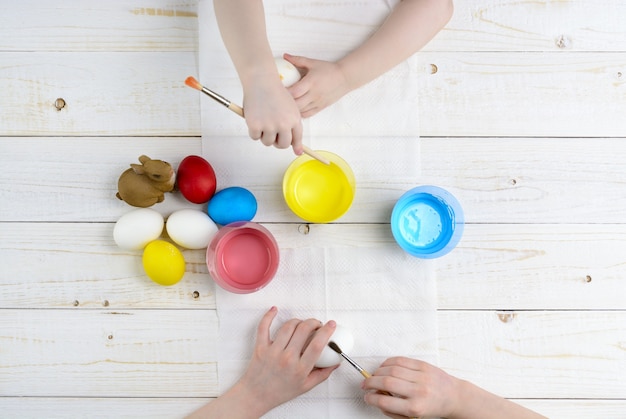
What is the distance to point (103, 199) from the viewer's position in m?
1.00

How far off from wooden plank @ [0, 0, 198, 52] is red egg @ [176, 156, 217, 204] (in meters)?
0.20

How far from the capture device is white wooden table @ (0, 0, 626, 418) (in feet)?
3.24

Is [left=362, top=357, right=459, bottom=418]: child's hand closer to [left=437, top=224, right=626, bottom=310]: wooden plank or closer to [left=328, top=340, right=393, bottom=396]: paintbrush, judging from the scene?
[left=328, top=340, right=393, bottom=396]: paintbrush

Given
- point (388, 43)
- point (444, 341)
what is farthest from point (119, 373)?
point (388, 43)

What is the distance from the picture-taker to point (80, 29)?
3.34 ft

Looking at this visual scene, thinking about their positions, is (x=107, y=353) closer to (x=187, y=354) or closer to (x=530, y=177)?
(x=187, y=354)

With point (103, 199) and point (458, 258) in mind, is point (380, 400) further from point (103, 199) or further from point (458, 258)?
point (103, 199)

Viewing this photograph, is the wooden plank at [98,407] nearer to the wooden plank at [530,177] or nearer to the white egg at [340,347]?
the white egg at [340,347]

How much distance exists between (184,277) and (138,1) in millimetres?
467

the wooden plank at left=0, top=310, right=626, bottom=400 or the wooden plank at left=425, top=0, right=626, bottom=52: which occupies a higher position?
the wooden plank at left=425, top=0, right=626, bottom=52

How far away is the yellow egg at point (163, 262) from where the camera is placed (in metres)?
0.94

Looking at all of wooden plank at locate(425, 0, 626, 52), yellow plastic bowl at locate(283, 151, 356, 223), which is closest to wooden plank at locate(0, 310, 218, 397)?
yellow plastic bowl at locate(283, 151, 356, 223)

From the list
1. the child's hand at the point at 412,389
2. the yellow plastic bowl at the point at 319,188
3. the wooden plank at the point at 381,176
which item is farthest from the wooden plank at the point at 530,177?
the child's hand at the point at 412,389

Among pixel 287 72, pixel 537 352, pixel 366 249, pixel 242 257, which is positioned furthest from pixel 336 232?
pixel 537 352
